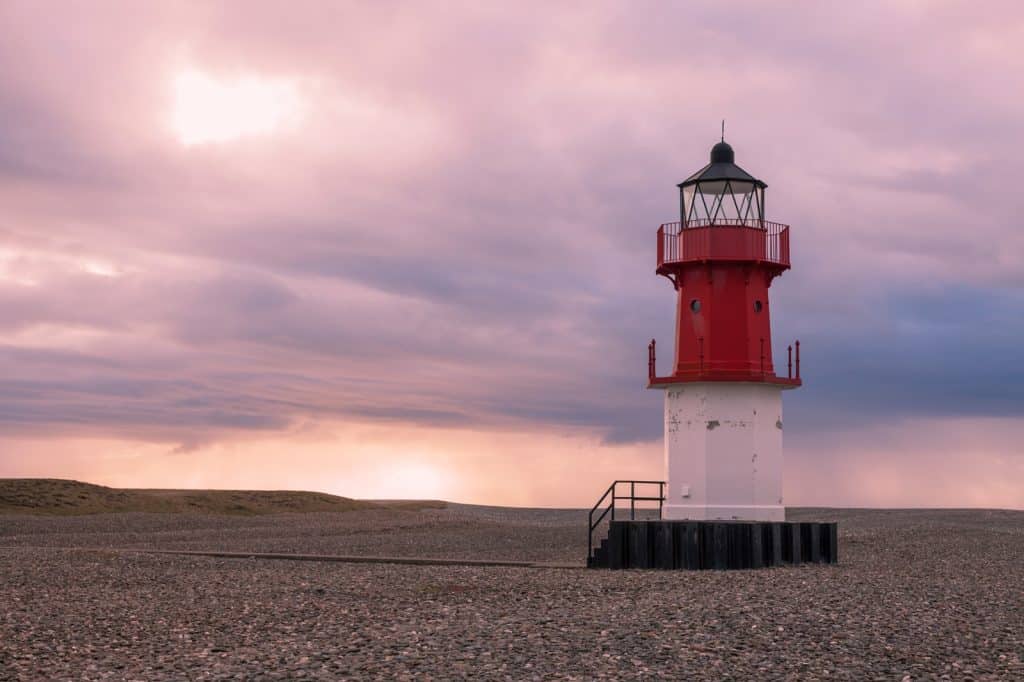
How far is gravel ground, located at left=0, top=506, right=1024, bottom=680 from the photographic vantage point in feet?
43.6

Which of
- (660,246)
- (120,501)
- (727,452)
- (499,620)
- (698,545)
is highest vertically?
(660,246)

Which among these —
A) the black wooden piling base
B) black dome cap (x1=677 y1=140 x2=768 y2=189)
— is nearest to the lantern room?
black dome cap (x1=677 y1=140 x2=768 y2=189)

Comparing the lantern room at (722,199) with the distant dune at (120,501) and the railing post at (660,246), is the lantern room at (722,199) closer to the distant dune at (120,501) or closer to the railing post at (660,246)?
the railing post at (660,246)

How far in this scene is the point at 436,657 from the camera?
44.3ft

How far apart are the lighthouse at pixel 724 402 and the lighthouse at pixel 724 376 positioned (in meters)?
0.02

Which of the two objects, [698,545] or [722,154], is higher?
[722,154]

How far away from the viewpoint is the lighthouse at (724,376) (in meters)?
Result: 26.8

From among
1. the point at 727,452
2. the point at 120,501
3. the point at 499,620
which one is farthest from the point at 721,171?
the point at 120,501

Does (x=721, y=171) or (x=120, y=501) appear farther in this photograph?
(x=120, y=501)

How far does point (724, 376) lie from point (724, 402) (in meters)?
0.59

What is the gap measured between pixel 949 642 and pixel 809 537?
1246 centimetres

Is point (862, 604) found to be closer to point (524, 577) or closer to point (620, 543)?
point (524, 577)

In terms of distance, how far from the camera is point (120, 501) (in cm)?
5706

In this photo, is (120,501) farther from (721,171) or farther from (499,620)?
(499,620)
